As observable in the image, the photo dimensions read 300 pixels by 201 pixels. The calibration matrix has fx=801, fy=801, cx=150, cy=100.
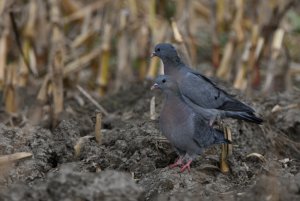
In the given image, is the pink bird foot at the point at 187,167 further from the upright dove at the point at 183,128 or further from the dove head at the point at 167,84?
the dove head at the point at 167,84

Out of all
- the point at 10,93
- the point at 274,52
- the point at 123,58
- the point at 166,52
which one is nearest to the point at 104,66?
the point at 123,58

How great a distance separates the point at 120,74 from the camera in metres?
8.24

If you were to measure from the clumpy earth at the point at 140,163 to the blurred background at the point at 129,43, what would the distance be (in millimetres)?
1027

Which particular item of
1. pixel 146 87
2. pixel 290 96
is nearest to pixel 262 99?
pixel 290 96

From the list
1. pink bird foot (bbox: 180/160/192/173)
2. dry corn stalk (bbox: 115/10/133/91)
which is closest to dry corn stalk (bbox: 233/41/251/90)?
dry corn stalk (bbox: 115/10/133/91)

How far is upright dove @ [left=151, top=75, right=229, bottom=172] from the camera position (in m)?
4.80

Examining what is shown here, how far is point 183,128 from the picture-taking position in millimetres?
4805

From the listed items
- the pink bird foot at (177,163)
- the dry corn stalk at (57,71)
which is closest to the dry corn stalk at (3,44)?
the dry corn stalk at (57,71)

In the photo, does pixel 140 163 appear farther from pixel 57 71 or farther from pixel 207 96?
pixel 57 71

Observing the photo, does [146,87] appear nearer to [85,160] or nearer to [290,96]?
[290,96]

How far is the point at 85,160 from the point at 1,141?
541mm

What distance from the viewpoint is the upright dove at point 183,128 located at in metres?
4.80

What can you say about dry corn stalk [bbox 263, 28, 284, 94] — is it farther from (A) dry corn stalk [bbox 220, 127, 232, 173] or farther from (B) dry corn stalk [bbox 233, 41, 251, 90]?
(A) dry corn stalk [bbox 220, 127, 232, 173]

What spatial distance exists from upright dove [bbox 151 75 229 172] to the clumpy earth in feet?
0.41
